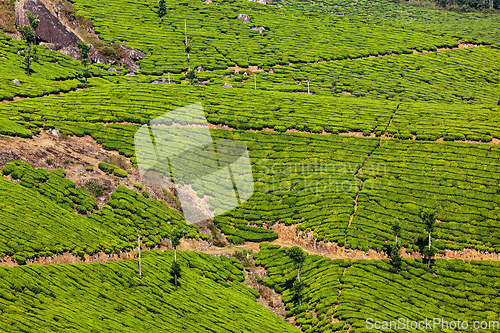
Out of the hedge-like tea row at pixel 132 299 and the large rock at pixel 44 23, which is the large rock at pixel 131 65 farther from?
the hedge-like tea row at pixel 132 299

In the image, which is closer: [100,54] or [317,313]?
[317,313]

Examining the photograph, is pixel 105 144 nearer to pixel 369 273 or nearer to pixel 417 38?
pixel 369 273

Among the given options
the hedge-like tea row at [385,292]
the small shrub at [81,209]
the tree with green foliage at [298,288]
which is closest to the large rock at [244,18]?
the small shrub at [81,209]

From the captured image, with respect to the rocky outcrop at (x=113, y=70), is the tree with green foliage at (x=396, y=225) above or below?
below

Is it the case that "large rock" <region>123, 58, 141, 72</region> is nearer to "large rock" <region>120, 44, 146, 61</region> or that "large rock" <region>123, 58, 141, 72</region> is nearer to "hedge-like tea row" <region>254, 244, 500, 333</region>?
"large rock" <region>120, 44, 146, 61</region>

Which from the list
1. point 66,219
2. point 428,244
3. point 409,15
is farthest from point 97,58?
point 409,15

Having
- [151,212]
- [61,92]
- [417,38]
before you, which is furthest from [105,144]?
[417,38]

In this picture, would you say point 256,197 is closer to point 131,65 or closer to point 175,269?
point 175,269
